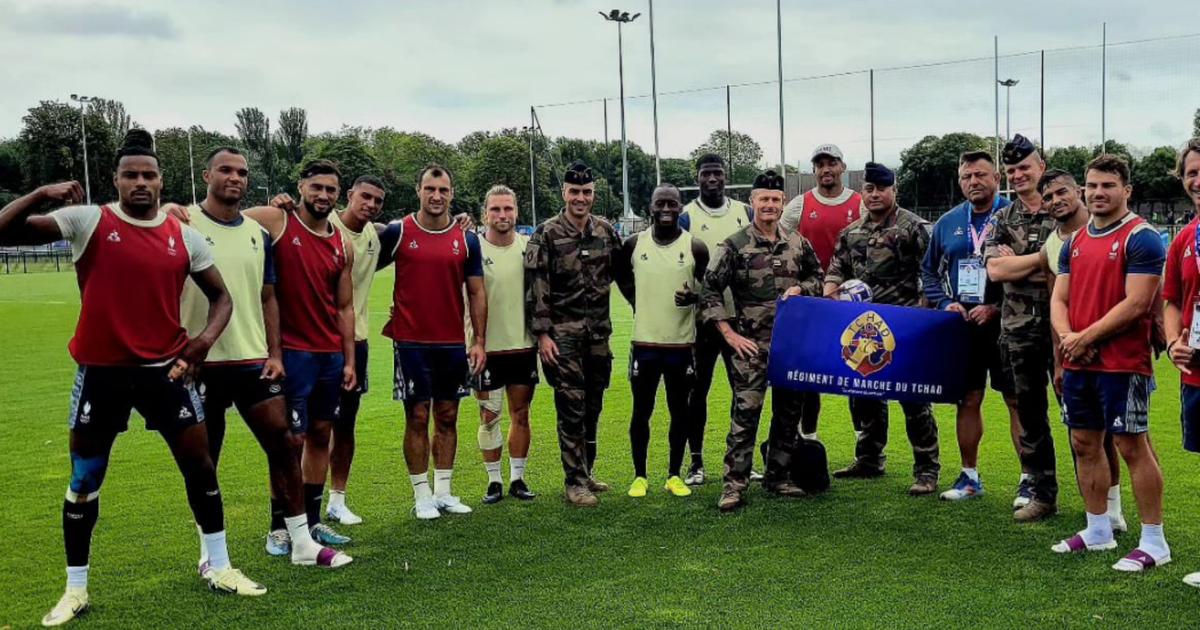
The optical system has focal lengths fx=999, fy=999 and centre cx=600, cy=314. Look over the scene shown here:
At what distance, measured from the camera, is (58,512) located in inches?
260

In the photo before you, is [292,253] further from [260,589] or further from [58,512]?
[58,512]

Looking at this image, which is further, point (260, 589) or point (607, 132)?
point (607, 132)

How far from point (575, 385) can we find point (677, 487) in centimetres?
101

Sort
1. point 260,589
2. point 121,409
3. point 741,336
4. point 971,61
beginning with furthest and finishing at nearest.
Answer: point 971,61 → point 741,336 → point 260,589 → point 121,409

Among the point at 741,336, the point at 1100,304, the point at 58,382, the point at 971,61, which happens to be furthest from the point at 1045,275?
the point at 971,61

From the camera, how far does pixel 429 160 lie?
278ft

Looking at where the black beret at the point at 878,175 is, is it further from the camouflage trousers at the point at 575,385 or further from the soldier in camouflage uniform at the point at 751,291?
the camouflage trousers at the point at 575,385

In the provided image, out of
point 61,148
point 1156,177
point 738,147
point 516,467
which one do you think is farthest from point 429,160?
point 516,467

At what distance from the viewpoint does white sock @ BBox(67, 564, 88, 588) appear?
470 centimetres

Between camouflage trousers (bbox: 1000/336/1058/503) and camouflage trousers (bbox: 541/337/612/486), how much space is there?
100 inches

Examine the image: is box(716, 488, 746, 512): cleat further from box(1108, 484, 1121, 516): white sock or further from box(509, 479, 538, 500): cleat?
box(1108, 484, 1121, 516): white sock

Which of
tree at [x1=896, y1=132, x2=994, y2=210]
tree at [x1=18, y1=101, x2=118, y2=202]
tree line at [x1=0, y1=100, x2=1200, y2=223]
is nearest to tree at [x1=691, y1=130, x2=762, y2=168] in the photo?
tree line at [x1=0, y1=100, x2=1200, y2=223]

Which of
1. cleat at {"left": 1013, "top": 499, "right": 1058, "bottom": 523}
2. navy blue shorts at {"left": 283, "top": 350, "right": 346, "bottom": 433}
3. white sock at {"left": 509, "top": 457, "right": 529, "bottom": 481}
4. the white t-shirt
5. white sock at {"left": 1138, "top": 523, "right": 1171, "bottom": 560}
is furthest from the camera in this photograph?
white sock at {"left": 509, "top": 457, "right": 529, "bottom": 481}

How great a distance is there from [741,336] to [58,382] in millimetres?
10134
